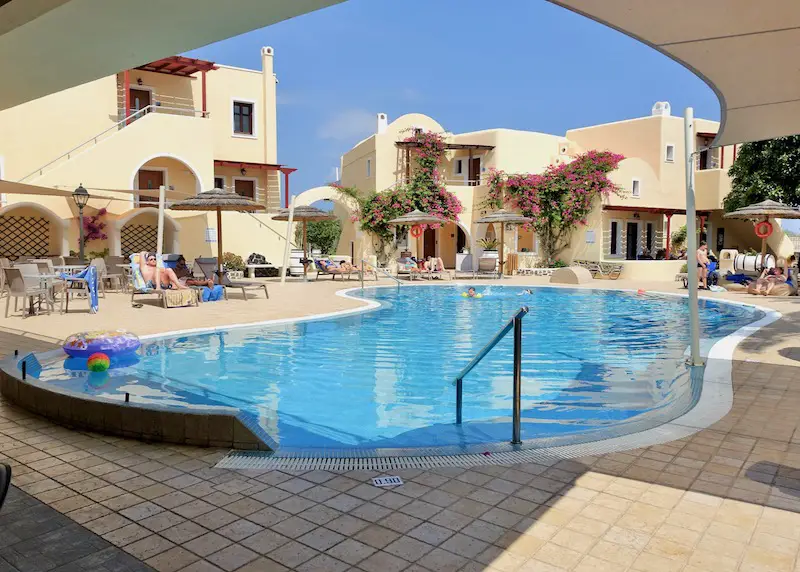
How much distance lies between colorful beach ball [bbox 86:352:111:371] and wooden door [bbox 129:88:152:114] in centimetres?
1862

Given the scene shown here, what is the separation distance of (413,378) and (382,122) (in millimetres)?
20778

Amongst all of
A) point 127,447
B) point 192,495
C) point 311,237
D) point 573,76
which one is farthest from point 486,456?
point 573,76

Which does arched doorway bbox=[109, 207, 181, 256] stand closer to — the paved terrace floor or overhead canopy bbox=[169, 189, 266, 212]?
overhead canopy bbox=[169, 189, 266, 212]

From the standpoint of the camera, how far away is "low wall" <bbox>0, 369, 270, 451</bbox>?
3.75m

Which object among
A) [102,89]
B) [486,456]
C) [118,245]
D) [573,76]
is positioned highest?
[573,76]

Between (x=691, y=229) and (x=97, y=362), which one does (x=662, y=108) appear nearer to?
(x=691, y=229)

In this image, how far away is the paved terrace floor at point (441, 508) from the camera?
2.44 meters

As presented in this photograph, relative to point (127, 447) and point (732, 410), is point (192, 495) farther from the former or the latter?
point (732, 410)

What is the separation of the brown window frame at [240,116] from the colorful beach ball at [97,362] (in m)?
19.2

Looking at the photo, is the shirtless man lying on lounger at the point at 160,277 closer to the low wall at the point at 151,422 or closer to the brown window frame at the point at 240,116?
the low wall at the point at 151,422

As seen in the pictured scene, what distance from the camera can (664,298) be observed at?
14.7 m

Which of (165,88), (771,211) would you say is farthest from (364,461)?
(165,88)

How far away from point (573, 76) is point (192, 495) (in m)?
49.3

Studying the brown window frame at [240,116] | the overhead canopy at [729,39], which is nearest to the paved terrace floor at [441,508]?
the overhead canopy at [729,39]
